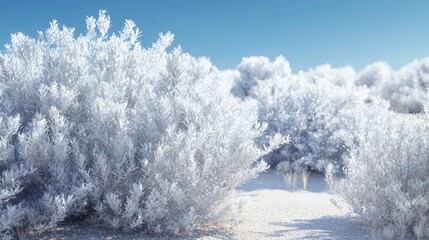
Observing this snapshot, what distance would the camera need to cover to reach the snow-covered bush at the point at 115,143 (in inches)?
194

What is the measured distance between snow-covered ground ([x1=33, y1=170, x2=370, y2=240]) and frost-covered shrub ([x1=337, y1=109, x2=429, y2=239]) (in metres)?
0.29

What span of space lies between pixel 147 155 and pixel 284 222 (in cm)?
219

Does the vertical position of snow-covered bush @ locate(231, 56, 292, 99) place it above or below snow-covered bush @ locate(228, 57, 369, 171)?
above

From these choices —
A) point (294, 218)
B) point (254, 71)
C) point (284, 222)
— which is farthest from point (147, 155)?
point (254, 71)

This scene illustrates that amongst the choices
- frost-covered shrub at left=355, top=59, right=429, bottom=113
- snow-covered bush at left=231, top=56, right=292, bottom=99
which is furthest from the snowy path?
snow-covered bush at left=231, top=56, right=292, bottom=99

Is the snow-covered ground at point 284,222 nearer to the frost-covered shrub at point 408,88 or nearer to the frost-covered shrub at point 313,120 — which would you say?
the frost-covered shrub at point 313,120

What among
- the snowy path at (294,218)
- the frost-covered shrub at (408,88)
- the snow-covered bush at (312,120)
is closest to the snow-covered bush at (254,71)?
the frost-covered shrub at (408,88)

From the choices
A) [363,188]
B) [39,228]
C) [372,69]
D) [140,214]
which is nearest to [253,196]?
[363,188]

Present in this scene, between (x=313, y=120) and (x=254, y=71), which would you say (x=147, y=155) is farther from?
(x=254, y=71)

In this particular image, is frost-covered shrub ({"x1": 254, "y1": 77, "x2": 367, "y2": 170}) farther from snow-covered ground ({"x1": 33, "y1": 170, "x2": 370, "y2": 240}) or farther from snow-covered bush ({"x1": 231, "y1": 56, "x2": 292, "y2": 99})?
snow-covered bush ({"x1": 231, "y1": 56, "x2": 292, "y2": 99})

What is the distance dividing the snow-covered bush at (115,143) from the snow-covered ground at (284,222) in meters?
0.19

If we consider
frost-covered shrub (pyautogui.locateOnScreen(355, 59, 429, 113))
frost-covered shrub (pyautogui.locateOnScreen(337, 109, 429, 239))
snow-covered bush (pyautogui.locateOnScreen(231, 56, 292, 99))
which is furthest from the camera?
snow-covered bush (pyautogui.locateOnScreen(231, 56, 292, 99))

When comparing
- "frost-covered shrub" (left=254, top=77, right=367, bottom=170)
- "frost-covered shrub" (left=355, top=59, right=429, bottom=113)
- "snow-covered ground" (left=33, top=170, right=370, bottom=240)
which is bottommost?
"snow-covered ground" (left=33, top=170, right=370, bottom=240)

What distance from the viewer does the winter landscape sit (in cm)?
498
